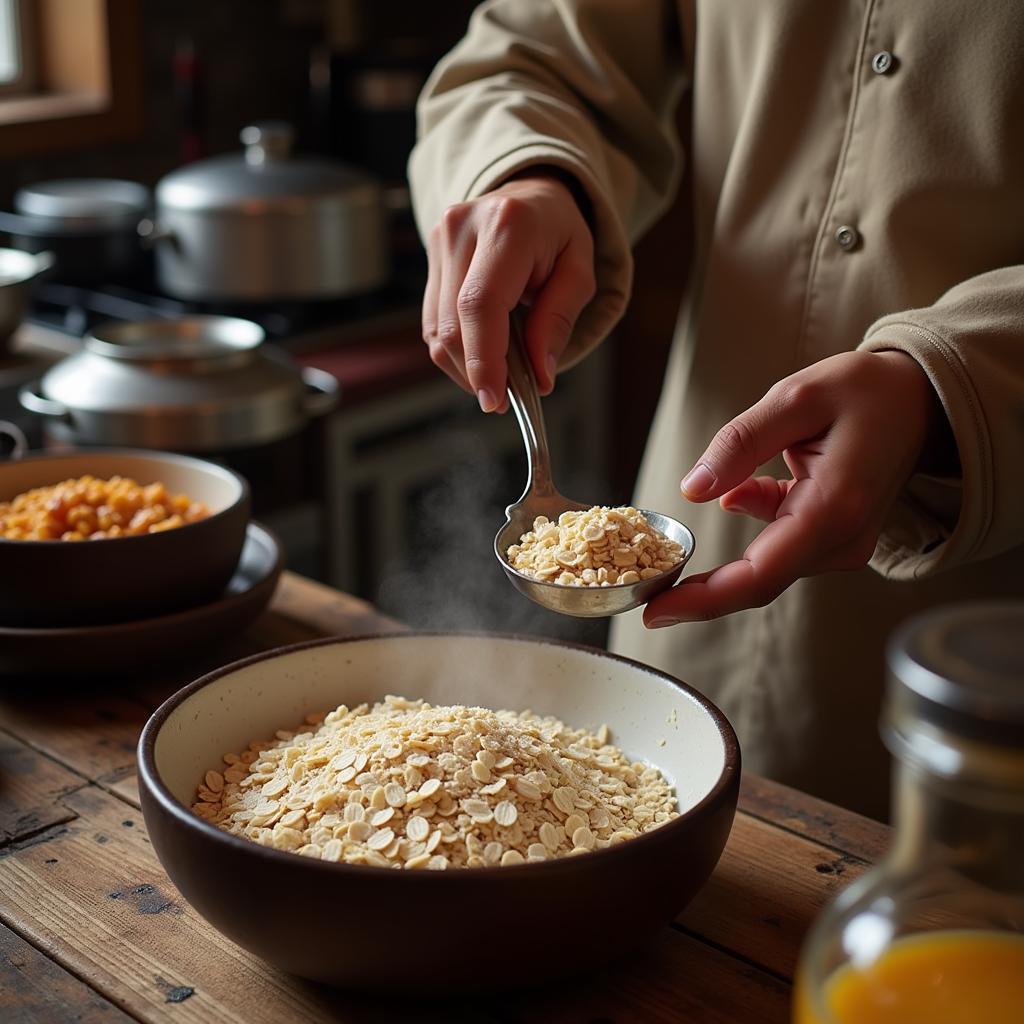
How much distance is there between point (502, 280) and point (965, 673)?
645mm

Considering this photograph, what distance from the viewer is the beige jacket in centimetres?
105

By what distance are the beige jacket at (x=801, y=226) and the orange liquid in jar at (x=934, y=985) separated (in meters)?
0.47

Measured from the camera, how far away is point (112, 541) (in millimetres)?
1115

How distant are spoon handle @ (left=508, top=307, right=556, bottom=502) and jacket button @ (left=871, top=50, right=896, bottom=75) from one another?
40cm

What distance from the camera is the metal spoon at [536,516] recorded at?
93cm

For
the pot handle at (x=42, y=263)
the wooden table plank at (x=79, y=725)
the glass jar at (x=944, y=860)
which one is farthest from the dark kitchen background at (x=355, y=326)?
the glass jar at (x=944, y=860)

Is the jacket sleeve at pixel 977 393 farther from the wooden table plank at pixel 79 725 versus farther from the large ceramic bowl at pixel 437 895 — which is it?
the wooden table plank at pixel 79 725

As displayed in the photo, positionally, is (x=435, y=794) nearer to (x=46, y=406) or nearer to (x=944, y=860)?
(x=944, y=860)

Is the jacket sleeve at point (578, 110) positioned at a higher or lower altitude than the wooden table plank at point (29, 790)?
higher

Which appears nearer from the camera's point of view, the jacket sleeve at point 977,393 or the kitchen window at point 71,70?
the jacket sleeve at point 977,393

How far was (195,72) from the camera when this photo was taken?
2787mm

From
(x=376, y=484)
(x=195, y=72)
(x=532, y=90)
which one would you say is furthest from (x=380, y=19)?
(x=532, y=90)

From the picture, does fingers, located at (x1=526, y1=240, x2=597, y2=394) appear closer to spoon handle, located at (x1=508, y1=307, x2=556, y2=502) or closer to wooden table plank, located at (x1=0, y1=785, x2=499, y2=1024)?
spoon handle, located at (x1=508, y1=307, x2=556, y2=502)

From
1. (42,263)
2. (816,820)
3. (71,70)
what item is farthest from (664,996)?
(71,70)
